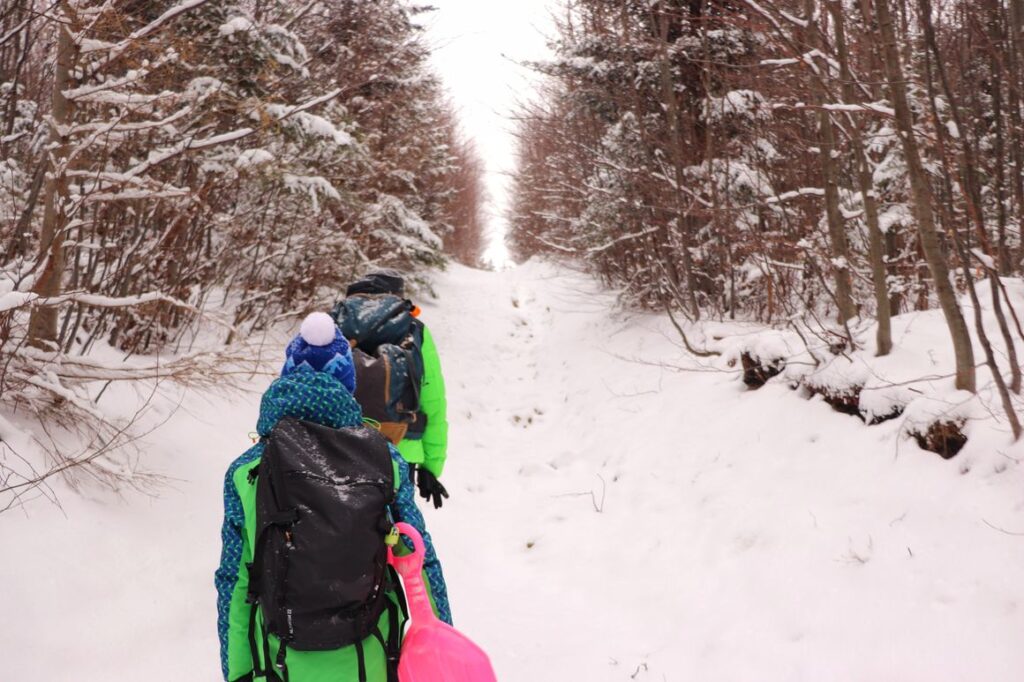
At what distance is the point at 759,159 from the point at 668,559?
4927 millimetres

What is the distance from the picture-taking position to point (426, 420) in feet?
11.4

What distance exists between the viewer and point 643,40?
29.9 feet

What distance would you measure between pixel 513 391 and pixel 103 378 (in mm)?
7385

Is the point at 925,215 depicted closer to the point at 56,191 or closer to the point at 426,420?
the point at 426,420

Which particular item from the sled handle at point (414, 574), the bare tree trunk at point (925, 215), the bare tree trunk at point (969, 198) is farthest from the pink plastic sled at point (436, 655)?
the bare tree trunk at point (925, 215)

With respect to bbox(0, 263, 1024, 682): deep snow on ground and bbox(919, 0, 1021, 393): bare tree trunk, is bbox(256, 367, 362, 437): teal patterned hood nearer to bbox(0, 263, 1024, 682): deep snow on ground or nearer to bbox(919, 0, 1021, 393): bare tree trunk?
bbox(0, 263, 1024, 682): deep snow on ground

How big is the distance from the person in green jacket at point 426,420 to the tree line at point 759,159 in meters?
3.51

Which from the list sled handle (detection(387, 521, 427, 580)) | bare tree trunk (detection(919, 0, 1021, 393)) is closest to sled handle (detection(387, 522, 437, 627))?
sled handle (detection(387, 521, 427, 580))

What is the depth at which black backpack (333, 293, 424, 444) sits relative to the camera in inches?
121

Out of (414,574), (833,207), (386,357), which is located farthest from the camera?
(833,207)

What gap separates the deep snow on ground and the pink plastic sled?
83.2 inches

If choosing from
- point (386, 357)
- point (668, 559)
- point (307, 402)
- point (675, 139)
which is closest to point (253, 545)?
point (307, 402)

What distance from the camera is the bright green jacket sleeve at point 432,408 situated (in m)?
3.42

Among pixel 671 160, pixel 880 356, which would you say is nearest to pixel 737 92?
pixel 671 160
